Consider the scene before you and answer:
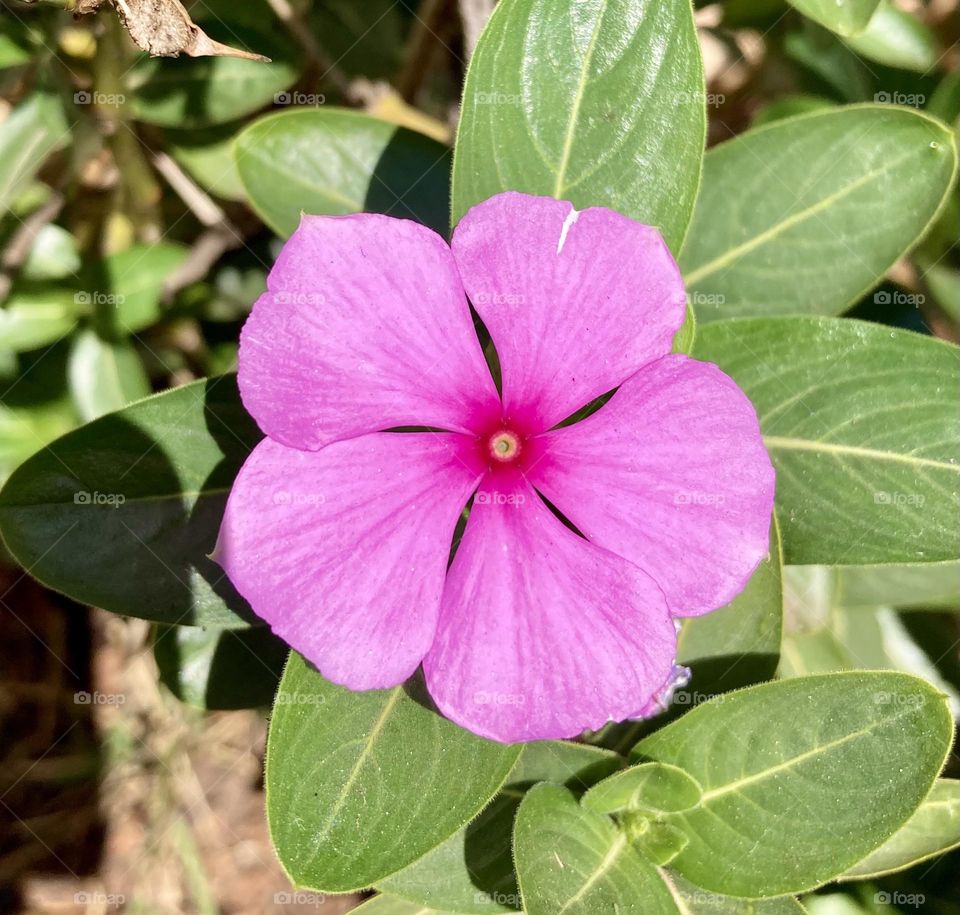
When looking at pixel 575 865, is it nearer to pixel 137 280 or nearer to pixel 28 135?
pixel 137 280

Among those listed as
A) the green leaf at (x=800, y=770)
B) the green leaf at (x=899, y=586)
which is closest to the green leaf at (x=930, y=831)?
the green leaf at (x=800, y=770)

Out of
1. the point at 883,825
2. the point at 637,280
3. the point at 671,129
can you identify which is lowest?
the point at 883,825

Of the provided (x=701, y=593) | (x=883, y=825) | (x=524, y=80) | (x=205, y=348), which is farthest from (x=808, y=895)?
(x=205, y=348)

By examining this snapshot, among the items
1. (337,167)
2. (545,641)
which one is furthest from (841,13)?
(545,641)

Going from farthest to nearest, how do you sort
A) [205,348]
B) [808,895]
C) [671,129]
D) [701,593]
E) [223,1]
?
1. [205,348]
2. [223,1]
3. [808,895]
4. [671,129]
5. [701,593]

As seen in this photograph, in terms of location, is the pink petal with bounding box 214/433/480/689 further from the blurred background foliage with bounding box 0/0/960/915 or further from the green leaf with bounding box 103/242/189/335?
the green leaf with bounding box 103/242/189/335

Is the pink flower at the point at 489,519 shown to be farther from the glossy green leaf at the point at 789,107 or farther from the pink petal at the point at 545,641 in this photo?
the glossy green leaf at the point at 789,107

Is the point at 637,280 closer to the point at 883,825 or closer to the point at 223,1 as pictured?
the point at 883,825
